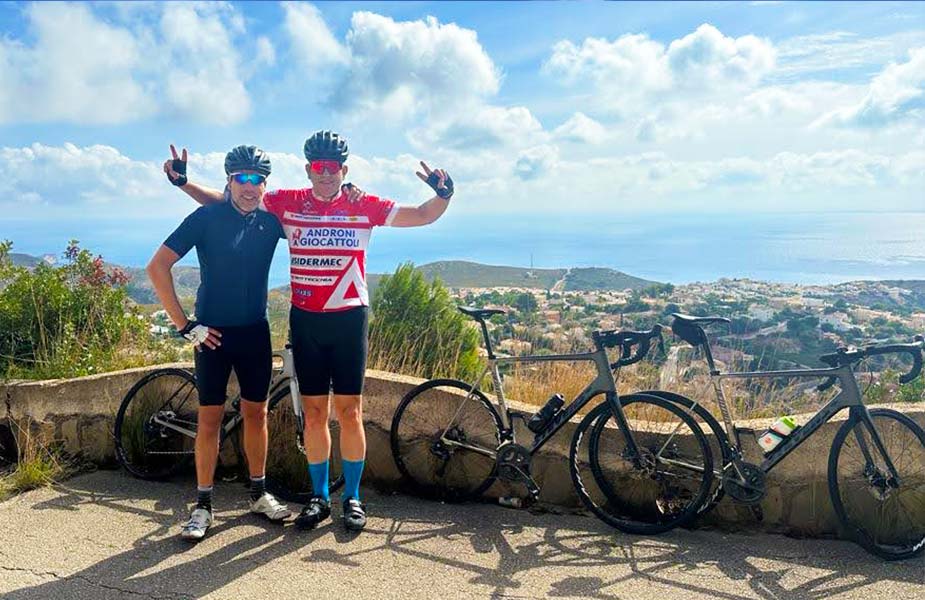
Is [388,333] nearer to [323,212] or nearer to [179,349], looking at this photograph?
[179,349]

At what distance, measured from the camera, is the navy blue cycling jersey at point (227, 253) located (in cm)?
354

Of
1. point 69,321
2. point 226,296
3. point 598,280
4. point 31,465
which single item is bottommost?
point 31,465

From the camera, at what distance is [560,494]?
406 cm

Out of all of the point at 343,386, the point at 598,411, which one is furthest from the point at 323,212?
the point at 598,411

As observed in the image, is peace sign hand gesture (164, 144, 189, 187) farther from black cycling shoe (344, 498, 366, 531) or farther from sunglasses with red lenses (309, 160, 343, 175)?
black cycling shoe (344, 498, 366, 531)

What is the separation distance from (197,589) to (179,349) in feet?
10.8

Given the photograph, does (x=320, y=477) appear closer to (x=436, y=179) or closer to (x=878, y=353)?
(x=436, y=179)

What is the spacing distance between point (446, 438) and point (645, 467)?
1.26 m

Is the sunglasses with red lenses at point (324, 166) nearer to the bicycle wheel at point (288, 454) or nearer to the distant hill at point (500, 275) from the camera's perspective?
the bicycle wheel at point (288, 454)

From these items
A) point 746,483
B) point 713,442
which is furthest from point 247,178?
point 746,483

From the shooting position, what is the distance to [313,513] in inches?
145

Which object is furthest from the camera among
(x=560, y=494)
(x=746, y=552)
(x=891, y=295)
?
(x=891, y=295)

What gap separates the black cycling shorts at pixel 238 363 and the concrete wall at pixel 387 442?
31.5 inches

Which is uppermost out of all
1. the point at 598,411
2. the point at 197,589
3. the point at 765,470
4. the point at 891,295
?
the point at 891,295
